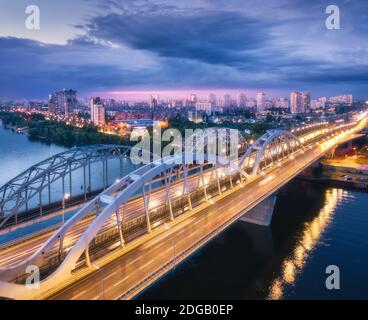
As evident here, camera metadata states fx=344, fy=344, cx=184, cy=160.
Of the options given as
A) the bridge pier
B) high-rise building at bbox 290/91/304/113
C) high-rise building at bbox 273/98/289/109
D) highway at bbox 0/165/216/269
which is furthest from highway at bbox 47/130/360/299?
high-rise building at bbox 273/98/289/109

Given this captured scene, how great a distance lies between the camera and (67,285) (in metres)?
7.39

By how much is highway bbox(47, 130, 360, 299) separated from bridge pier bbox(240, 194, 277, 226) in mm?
1177

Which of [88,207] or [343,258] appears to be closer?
[88,207]

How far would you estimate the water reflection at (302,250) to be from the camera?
36.9 feet

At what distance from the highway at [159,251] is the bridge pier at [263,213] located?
1177 mm

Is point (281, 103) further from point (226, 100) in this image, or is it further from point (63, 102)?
point (63, 102)

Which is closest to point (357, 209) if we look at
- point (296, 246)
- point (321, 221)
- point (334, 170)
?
point (321, 221)

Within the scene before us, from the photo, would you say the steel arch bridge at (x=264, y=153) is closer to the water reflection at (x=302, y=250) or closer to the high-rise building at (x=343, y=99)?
the water reflection at (x=302, y=250)

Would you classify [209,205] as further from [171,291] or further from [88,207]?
[88,207]

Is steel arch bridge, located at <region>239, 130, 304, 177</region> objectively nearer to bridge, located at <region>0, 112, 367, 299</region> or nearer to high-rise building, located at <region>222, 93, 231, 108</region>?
bridge, located at <region>0, 112, 367, 299</region>

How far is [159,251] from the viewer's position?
896cm

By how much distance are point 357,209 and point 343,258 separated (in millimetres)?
6684

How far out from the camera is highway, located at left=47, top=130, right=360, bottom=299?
728cm

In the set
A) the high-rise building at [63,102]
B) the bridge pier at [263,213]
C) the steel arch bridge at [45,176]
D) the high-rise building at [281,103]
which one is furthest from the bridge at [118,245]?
the high-rise building at [281,103]
